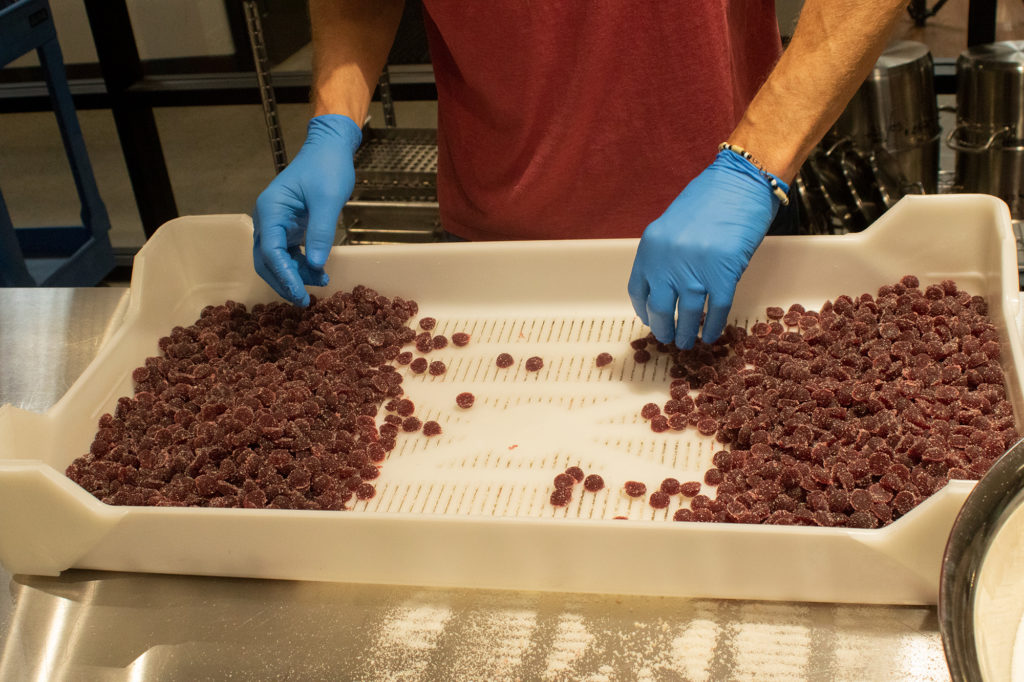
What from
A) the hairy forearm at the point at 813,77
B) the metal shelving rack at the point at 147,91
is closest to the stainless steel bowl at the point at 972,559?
the hairy forearm at the point at 813,77

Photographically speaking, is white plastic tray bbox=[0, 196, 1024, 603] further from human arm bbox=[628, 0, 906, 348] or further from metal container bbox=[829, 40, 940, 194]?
metal container bbox=[829, 40, 940, 194]

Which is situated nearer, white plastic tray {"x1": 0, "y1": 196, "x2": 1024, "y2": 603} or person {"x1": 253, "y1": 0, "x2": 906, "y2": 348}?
white plastic tray {"x1": 0, "y1": 196, "x2": 1024, "y2": 603}

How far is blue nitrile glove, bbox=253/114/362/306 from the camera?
1640 mm

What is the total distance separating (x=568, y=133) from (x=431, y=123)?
11.6 ft

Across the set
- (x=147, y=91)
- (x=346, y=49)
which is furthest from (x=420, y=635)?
(x=147, y=91)

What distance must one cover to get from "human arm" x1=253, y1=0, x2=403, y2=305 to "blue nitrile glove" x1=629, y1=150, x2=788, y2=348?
0.61 m

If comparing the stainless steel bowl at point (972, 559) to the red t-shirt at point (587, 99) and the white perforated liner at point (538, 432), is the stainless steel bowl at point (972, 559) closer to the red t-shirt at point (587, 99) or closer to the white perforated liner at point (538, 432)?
the white perforated liner at point (538, 432)

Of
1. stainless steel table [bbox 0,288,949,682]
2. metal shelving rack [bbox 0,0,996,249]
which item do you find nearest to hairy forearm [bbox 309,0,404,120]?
stainless steel table [bbox 0,288,949,682]

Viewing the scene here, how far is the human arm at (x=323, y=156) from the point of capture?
5.41 ft

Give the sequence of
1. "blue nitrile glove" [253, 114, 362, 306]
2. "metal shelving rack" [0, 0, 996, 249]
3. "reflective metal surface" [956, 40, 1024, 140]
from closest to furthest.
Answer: "blue nitrile glove" [253, 114, 362, 306], "reflective metal surface" [956, 40, 1024, 140], "metal shelving rack" [0, 0, 996, 249]

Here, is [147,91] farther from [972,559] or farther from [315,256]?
[972,559]

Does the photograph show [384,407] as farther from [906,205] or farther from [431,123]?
[431,123]

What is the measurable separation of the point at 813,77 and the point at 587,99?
1.34ft

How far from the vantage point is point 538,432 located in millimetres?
1505
